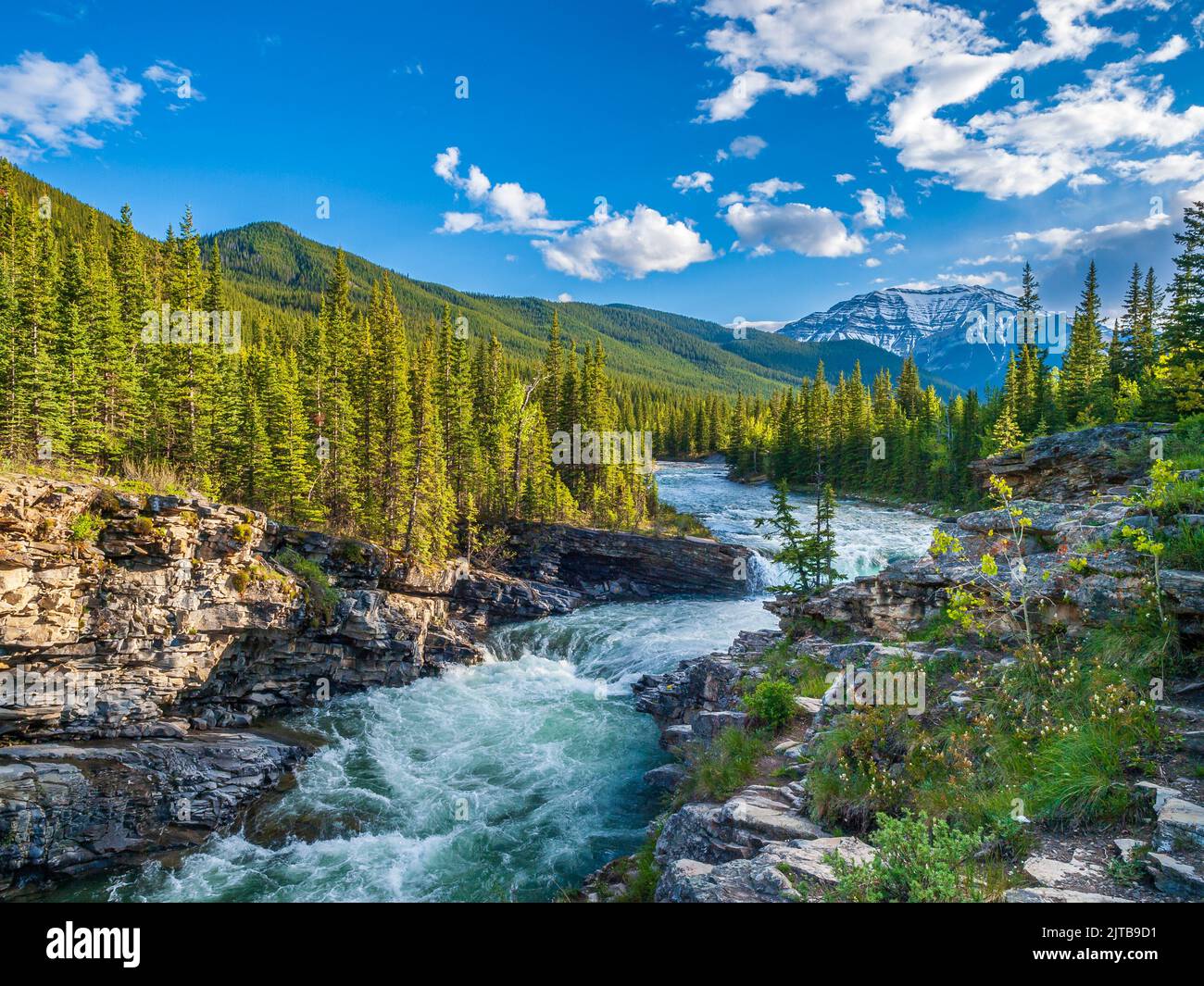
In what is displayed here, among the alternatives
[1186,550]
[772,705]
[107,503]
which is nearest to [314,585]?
[107,503]

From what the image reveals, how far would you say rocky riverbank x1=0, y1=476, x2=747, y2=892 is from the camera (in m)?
14.6

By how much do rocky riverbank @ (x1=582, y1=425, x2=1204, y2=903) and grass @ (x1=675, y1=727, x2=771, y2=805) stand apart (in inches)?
1.9

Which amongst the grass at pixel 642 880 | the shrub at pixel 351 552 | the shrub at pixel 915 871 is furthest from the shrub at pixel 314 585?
the shrub at pixel 915 871

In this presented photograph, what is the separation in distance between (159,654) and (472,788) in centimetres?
1218

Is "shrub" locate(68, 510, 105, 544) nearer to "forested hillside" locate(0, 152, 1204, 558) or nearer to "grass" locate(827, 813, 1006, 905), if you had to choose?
"forested hillside" locate(0, 152, 1204, 558)

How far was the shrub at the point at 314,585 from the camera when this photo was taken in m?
24.8

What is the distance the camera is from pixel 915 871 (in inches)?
214

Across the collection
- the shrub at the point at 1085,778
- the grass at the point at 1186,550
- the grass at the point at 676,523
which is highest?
the grass at the point at 1186,550

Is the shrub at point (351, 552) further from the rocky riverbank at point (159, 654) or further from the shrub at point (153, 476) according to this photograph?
the shrub at point (153, 476)

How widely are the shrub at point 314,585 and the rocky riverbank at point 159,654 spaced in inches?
2.5

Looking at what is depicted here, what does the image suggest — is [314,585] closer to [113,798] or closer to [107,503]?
[107,503]

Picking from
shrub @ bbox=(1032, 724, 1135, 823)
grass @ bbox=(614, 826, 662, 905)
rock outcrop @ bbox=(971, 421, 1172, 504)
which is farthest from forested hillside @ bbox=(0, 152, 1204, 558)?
grass @ bbox=(614, 826, 662, 905)
